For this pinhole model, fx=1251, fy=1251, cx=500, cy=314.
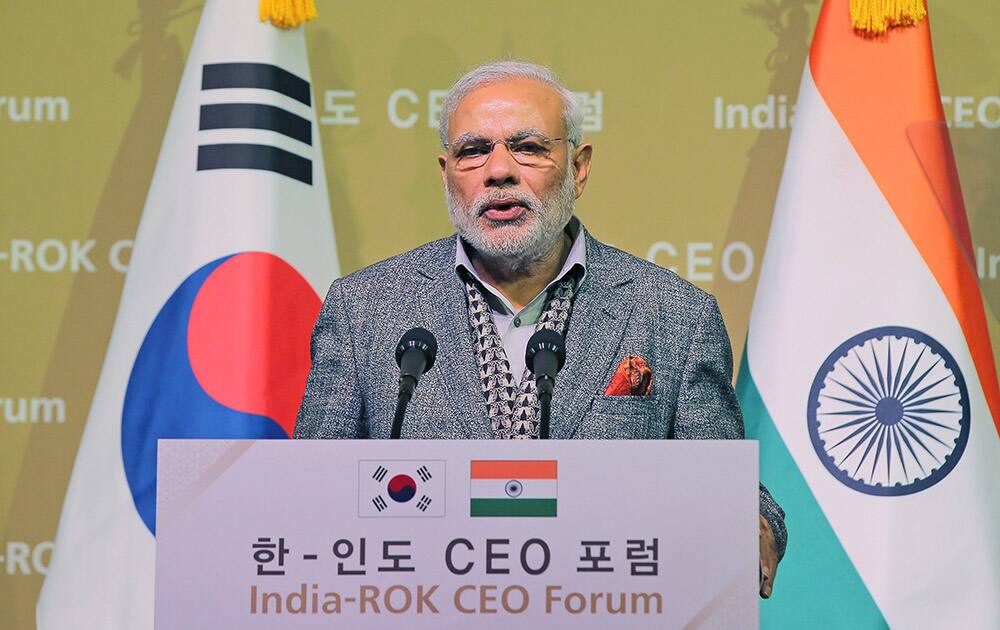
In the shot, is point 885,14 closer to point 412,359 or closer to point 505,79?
point 505,79

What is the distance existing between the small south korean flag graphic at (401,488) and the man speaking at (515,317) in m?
0.70

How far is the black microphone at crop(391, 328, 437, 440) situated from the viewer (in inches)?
76.5

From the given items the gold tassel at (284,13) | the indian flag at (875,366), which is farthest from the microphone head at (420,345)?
the gold tassel at (284,13)

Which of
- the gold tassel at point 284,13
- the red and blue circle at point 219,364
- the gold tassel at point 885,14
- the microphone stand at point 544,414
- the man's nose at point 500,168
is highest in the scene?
the gold tassel at point 284,13

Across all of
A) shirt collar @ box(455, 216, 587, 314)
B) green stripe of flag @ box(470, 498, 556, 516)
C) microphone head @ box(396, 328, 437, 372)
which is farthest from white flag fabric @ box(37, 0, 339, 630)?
green stripe of flag @ box(470, 498, 556, 516)

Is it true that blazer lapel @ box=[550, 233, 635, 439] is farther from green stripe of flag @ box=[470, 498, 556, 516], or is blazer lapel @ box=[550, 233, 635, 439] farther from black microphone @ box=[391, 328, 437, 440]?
green stripe of flag @ box=[470, 498, 556, 516]

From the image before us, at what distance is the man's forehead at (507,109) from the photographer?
256 centimetres

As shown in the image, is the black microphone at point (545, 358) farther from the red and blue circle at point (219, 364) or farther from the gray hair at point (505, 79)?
the red and blue circle at point (219, 364)

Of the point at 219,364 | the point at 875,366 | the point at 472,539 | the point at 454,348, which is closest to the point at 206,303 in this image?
the point at 219,364

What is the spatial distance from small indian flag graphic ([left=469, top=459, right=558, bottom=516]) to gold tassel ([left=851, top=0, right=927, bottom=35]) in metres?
2.17

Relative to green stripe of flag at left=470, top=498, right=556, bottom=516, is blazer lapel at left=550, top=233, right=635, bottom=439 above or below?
above

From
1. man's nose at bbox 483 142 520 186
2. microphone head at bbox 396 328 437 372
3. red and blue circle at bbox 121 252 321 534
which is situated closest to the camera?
microphone head at bbox 396 328 437 372

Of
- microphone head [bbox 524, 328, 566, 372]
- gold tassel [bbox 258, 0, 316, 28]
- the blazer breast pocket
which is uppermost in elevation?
gold tassel [bbox 258, 0, 316, 28]

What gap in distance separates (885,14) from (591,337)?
1.47m
